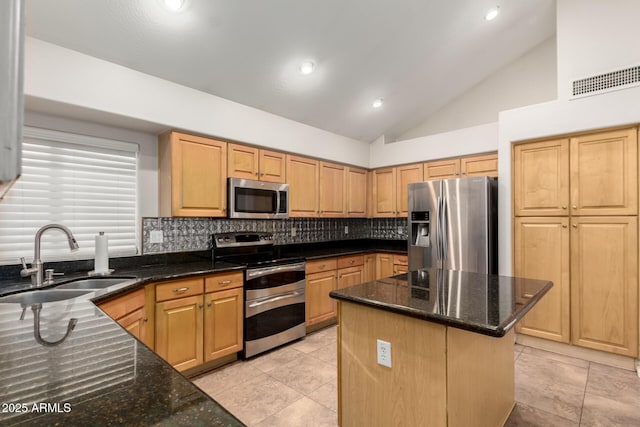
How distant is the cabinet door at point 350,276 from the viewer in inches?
157

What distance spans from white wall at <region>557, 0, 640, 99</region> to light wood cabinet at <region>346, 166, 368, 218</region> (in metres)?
2.49

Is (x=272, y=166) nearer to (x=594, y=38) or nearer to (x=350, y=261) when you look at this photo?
(x=350, y=261)

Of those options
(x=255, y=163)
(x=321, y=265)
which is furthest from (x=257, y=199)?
(x=321, y=265)

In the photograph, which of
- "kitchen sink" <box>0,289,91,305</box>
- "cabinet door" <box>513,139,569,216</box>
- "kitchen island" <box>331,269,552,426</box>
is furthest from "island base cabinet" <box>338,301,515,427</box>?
"cabinet door" <box>513,139,569,216</box>

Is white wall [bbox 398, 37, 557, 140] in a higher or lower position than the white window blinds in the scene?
higher

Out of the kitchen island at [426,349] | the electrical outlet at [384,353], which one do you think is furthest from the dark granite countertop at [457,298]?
the electrical outlet at [384,353]

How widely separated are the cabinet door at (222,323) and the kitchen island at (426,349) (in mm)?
1330

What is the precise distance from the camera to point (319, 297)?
3.70 meters

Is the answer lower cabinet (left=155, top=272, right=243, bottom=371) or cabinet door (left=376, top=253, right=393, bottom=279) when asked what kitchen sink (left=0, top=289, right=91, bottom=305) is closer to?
lower cabinet (left=155, top=272, right=243, bottom=371)

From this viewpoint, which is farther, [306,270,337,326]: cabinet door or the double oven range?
[306,270,337,326]: cabinet door

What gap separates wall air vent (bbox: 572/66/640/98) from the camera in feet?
8.92

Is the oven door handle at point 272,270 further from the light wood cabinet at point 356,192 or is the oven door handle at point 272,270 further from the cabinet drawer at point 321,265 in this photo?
the light wood cabinet at point 356,192

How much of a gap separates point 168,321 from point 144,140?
167 cm

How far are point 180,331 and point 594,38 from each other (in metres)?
4.40
